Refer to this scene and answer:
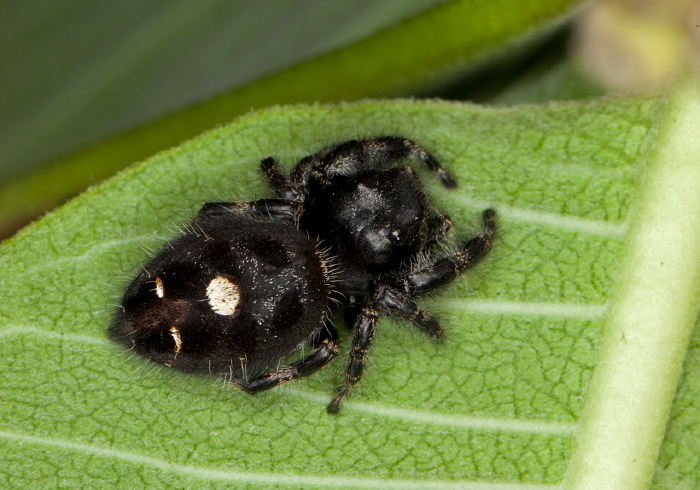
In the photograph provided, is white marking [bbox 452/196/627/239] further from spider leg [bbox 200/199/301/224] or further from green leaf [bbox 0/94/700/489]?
spider leg [bbox 200/199/301/224]

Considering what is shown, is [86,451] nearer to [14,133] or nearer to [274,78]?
[274,78]

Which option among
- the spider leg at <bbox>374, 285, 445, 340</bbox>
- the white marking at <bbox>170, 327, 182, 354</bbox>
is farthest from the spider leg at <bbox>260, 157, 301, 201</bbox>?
the white marking at <bbox>170, 327, 182, 354</bbox>

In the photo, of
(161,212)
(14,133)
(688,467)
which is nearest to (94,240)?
(161,212)

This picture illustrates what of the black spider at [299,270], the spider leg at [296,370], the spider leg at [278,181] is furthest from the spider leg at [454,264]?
the spider leg at [278,181]

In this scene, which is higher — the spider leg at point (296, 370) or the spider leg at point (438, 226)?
the spider leg at point (438, 226)

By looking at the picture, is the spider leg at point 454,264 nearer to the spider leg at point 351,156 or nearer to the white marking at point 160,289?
the spider leg at point 351,156

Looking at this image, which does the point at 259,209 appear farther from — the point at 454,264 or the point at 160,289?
the point at 454,264
